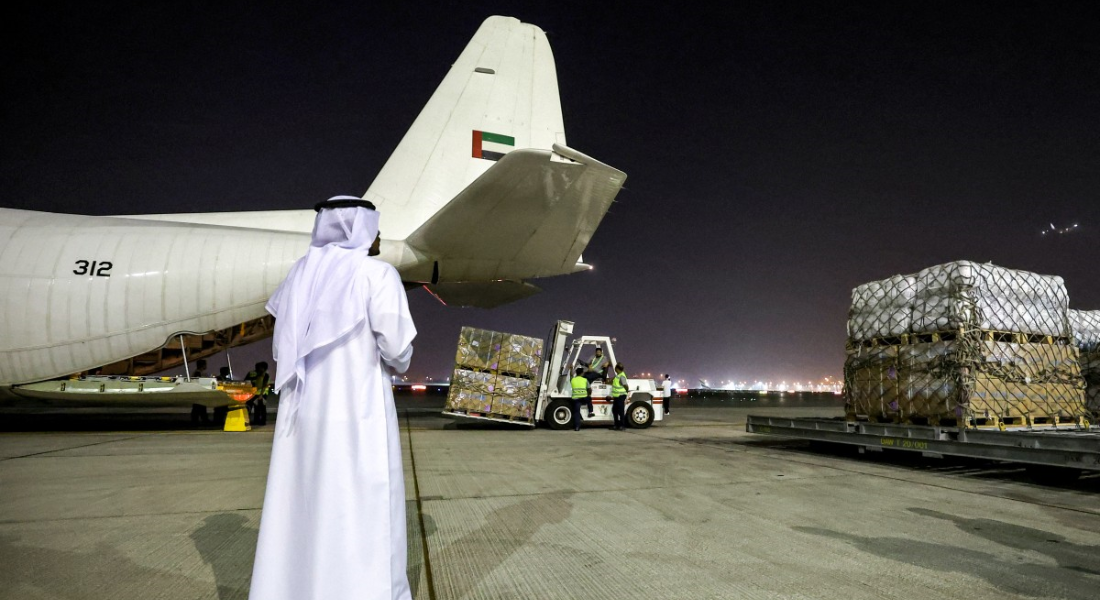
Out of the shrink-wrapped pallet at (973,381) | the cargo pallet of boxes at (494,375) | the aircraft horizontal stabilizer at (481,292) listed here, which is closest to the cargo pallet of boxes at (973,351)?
the shrink-wrapped pallet at (973,381)

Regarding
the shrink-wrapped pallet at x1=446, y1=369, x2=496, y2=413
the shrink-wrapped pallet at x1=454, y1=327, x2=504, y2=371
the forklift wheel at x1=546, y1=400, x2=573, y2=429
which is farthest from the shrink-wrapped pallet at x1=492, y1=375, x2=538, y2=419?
the forklift wheel at x1=546, y1=400, x2=573, y2=429

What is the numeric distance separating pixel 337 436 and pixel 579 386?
1165 cm

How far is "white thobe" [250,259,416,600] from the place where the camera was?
247 centimetres

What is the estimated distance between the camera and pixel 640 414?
15.2m

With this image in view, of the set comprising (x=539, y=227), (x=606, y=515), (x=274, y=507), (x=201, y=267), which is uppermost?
(x=539, y=227)

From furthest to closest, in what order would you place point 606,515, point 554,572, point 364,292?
point 606,515
point 554,572
point 364,292

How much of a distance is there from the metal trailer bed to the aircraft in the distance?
5093mm

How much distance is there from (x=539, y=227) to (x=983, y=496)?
835cm

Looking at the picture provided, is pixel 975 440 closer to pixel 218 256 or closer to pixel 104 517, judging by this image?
pixel 104 517

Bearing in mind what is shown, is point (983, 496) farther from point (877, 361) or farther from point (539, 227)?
point (539, 227)

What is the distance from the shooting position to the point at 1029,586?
10.6ft

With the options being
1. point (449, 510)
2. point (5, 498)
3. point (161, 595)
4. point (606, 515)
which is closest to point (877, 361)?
point (606, 515)

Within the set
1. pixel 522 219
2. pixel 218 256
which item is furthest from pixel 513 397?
pixel 218 256

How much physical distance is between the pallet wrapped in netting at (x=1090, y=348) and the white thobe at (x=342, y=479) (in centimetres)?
1192
